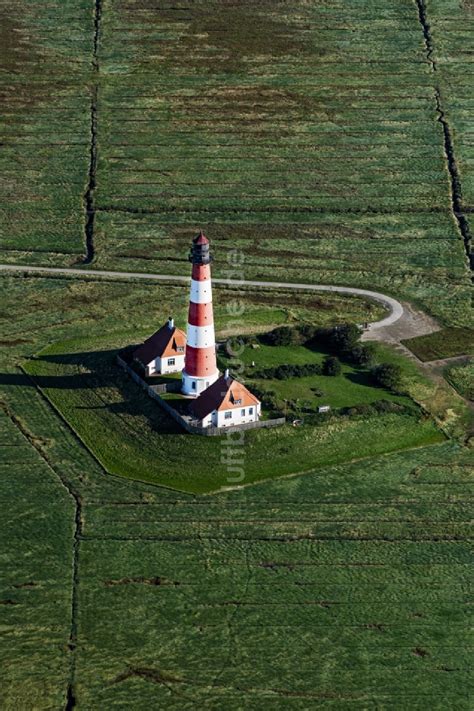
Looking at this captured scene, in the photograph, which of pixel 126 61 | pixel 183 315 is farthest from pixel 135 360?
pixel 126 61

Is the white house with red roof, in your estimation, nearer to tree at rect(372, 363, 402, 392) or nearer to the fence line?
the fence line

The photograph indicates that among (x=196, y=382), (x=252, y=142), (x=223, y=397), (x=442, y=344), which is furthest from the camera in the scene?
(x=252, y=142)

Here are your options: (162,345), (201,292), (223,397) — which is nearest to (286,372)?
(162,345)

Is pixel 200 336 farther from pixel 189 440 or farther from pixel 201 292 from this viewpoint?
pixel 189 440

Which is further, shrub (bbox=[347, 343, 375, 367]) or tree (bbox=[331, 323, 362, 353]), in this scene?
tree (bbox=[331, 323, 362, 353])

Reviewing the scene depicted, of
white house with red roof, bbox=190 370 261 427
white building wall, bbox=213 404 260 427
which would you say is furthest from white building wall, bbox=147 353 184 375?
white building wall, bbox=213 404 260 427

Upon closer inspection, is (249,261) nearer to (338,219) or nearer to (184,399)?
(338,219)
